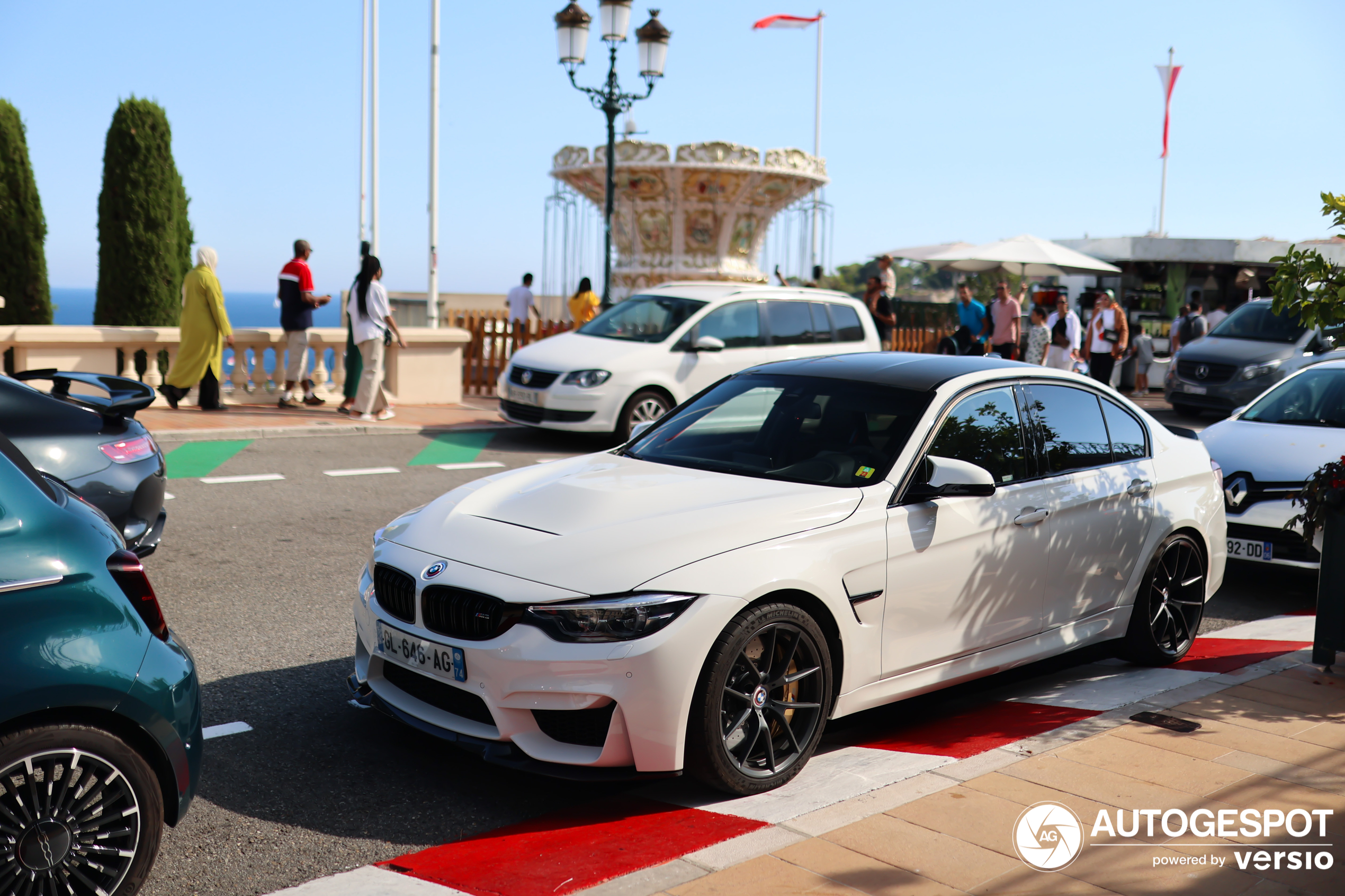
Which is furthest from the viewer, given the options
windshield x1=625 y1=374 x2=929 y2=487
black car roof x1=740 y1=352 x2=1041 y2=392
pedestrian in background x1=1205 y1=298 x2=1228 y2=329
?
pedestrian in background x1=1205 y1=298 x2=1228 y2=329

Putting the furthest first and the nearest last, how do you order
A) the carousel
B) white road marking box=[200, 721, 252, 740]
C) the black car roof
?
the carousel
the black car roof
white road marking box=[200, 721, 252, 740]

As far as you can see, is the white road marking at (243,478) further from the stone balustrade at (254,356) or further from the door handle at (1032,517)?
the door handle at (1032,517)

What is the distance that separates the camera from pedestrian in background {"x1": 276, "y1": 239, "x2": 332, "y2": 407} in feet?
50.3

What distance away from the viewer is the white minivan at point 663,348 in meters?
13.1

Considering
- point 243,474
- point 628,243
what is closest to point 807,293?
point 243,474

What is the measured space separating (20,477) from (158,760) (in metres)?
0.83

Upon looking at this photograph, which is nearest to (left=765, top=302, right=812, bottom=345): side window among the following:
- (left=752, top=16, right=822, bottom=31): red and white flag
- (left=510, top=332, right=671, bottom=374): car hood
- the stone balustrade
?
(left=510, top=332, right=671, bottom=374): car hood

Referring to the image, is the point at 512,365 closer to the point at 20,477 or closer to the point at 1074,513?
the point at 1074,513

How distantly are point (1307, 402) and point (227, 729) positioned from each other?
7.52 metres

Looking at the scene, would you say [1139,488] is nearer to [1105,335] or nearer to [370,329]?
[370,329]

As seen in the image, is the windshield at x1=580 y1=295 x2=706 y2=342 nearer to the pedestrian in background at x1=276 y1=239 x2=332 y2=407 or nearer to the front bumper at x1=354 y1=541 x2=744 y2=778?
the pedestrian in background at x1=276 y1=239 x2=332 y2=407

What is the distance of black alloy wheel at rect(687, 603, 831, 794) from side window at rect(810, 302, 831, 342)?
9.86 metres

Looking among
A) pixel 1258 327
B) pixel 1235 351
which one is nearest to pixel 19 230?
pixel 1235 351

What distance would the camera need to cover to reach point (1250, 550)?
24.9 ft
